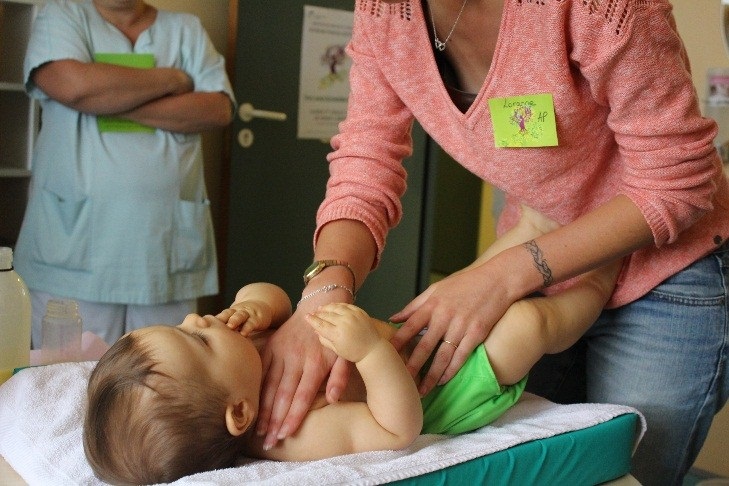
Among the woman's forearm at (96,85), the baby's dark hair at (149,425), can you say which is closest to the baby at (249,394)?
the baby's dark hair at (149,425)

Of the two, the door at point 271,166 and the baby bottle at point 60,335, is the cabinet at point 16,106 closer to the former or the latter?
the door at point 271,166

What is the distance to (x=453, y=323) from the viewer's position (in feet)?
4.44

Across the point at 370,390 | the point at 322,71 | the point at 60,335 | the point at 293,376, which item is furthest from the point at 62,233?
the point at 370,390

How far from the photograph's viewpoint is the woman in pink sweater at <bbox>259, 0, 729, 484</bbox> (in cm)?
131

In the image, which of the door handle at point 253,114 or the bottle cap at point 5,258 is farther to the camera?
the door handle at point 253,114

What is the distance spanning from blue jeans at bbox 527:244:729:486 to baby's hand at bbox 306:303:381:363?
0.50m

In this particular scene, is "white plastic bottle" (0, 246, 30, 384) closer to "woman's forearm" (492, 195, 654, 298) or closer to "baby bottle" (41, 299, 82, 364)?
"baby bottle" (41, 299, 82, 364)

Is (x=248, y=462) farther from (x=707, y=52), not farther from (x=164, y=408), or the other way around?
(x=707, y=52)

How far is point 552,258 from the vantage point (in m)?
1.37

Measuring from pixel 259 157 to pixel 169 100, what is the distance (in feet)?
3.07

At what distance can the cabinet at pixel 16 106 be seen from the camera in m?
3.00

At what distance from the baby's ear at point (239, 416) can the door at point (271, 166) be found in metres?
2.48

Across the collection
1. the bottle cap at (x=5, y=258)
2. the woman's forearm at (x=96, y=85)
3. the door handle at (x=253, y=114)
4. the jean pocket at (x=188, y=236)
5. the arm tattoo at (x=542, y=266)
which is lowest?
the jean pocket at (x=188, y=236)

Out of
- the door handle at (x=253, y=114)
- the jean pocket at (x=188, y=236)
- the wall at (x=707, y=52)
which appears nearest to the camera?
the jean pocket at (x=188, y=236)
